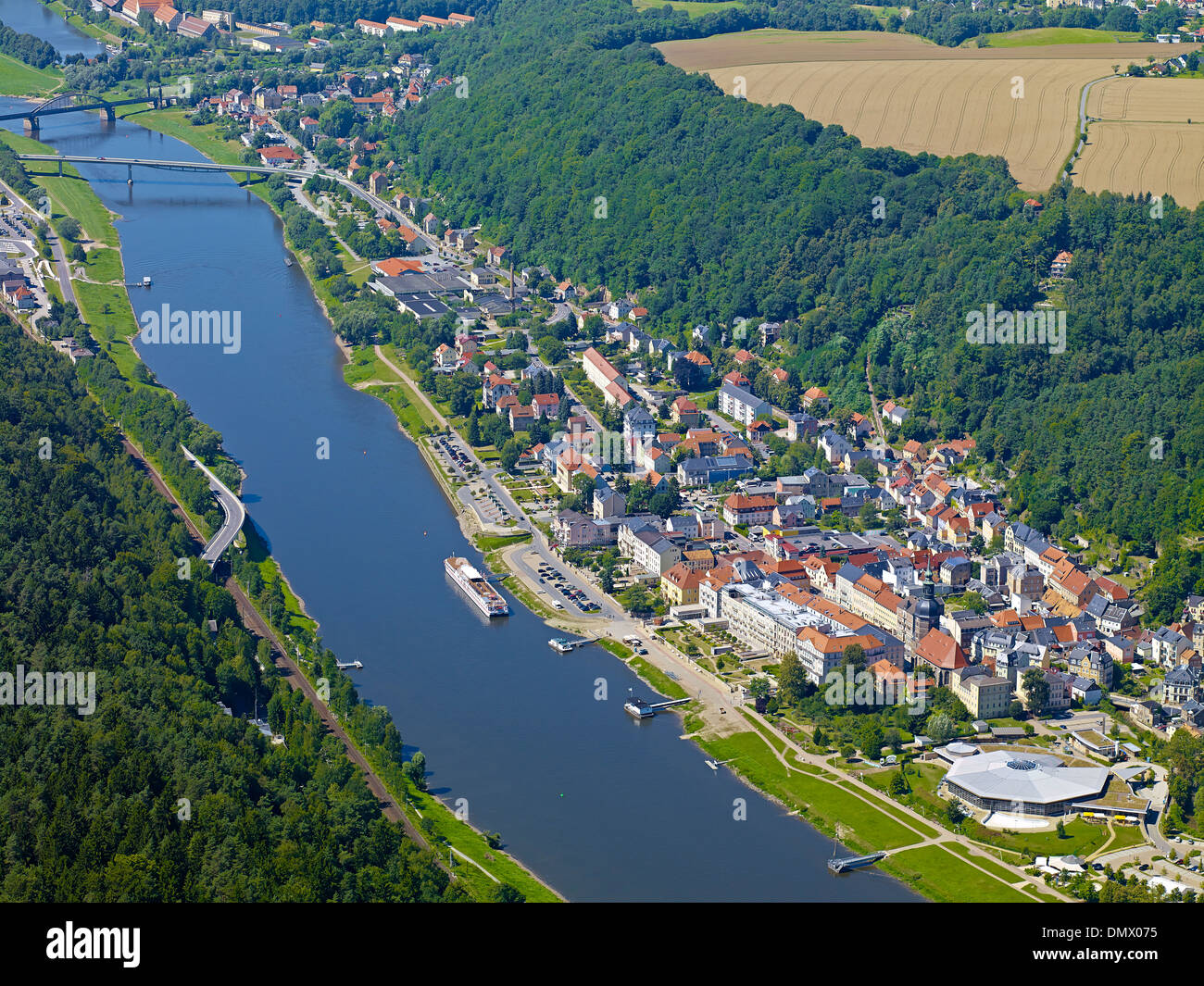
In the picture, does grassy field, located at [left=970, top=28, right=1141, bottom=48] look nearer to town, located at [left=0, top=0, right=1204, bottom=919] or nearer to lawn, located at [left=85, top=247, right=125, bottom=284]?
Answer: town, located at [left=0, top=0, right=1204, bottom=919]

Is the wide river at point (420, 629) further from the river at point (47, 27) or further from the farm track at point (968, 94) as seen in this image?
the river at point (47, 27)

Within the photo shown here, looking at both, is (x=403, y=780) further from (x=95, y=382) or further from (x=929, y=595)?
(x=95, y=382)

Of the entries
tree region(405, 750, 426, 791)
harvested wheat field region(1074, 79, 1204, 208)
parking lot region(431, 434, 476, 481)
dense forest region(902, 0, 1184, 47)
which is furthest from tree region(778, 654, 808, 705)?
dense forest region(902, 0, 1184, 47)

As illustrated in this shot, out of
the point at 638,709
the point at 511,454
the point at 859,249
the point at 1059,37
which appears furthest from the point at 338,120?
the point at 638,709

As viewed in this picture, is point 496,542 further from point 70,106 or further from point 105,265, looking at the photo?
point 70,106

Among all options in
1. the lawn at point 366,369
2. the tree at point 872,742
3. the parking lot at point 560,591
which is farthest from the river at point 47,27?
the tree at point 872,742

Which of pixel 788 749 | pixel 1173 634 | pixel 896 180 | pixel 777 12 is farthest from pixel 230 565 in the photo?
pixel 777 12
